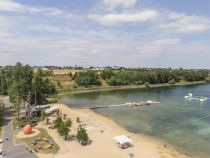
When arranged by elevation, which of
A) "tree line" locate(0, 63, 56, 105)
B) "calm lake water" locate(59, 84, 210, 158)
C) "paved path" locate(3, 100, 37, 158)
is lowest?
"calm lake water" locate(59, 84, 210, 158)

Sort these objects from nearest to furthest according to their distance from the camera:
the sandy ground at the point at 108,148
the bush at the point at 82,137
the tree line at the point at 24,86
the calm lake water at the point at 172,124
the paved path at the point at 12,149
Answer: the paved path at the point at 12,149 → the sandy ground at the point at 108,148 → the bush at the point at 82,137 → the calm lake water at the point at 172,124 → the tree line at the point at 24,86

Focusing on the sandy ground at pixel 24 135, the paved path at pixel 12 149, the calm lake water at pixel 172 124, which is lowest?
the calm lake water at pixel 172 124

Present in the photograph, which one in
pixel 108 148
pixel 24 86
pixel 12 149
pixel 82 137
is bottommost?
pixel 108 148

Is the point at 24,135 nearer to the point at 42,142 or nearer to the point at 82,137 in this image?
the point at 42,142

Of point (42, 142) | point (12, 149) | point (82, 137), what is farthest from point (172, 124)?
point (12, 149)

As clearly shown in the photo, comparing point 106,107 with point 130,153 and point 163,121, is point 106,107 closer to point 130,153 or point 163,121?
point 163,121

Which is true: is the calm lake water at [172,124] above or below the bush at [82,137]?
below

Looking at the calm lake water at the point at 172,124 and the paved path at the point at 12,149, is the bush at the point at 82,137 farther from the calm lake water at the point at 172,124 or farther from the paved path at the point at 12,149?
the calm lake water at the point at 172,124

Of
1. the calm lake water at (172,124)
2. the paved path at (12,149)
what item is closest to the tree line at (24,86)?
the paved path at (12,149)

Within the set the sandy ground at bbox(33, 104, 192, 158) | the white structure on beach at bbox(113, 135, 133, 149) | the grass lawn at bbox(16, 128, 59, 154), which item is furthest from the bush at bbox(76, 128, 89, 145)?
the white structure on beach at bbox(113, 135, 133, 149)

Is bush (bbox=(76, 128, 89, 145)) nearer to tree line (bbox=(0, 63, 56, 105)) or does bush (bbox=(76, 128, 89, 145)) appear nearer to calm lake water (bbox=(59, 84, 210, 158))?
calm lake water (bbox=(59, 84, 210, 158))

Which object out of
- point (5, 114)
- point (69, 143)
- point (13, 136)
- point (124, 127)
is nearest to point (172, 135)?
point (124, 127)
